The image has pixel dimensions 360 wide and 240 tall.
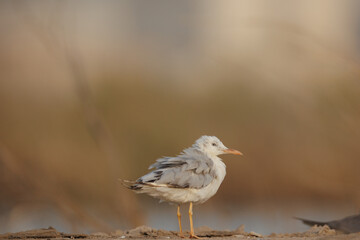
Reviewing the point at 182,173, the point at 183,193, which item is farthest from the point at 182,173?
the point at 183,193

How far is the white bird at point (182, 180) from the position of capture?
6.10m

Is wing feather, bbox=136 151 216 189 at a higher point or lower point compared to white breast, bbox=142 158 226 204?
higher

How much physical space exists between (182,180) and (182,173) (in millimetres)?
70

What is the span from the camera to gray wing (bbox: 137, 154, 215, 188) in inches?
240

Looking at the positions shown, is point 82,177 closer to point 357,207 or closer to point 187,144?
point 187,144

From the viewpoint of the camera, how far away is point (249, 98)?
14.3m

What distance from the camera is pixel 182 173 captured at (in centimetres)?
620

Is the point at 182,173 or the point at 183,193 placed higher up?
the point at 182,173

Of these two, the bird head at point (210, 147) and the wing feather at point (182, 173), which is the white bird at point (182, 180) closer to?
the wing feather at point (182, 173)

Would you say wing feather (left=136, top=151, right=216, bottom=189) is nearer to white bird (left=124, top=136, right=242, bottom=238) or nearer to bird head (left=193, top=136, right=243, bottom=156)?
white bird (left=124, top=136, right=242, bottom=238)

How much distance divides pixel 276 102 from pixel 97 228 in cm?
609

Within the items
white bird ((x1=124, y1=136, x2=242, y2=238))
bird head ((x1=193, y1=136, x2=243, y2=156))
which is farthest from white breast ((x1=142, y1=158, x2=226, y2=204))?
bird head ((x1=193, y1=136, x2=243, y2=156))

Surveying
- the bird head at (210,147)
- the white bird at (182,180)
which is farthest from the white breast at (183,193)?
the bird head at (210,147)

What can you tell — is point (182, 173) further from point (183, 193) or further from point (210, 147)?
point (210, 147)
